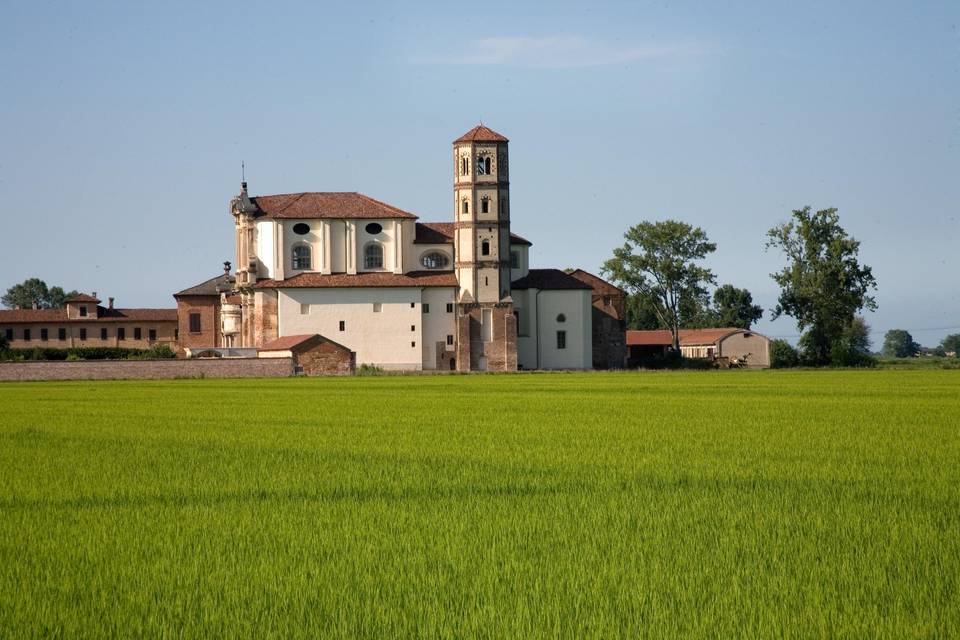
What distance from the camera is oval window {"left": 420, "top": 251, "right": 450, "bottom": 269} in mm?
91312

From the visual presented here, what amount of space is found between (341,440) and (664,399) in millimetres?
17656

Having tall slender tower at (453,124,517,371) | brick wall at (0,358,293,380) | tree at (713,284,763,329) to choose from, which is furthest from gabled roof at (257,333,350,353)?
tree at (713,284,763,329)

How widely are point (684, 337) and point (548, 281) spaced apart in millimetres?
36687

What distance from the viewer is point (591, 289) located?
91438 mm

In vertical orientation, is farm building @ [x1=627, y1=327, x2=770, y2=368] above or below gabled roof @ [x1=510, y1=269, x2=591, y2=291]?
below

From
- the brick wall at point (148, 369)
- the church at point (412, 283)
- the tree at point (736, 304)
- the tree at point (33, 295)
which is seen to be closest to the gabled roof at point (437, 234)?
the church at point (412, 283)

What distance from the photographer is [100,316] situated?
359ft

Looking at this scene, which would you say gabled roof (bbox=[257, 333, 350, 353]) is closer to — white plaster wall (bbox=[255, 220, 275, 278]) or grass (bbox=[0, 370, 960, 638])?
white plaster wall (bbox=[255, 220, 275, 278])

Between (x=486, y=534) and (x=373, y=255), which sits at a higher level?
(x=373, y=255)

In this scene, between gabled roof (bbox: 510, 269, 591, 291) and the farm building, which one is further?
the farm building

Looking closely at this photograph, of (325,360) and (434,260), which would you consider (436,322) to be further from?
(325,360)

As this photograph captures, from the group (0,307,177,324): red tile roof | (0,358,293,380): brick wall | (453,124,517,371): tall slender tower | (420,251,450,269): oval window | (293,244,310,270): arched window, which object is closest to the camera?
(0,358,293,380): brick wall

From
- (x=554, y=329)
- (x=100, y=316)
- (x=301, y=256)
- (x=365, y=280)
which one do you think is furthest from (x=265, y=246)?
(x=100, y=316)

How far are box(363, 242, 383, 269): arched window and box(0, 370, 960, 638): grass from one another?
6715 cm
